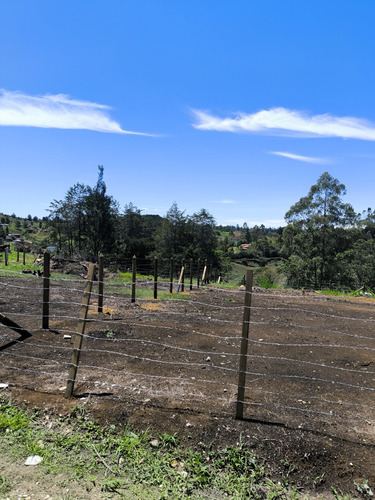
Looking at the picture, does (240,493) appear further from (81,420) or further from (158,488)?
(81,420)

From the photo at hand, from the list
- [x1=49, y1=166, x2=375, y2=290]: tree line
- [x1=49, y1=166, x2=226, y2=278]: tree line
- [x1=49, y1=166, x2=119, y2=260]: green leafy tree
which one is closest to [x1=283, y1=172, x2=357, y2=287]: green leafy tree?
[x1=49, y1=166, x2=375, y2=290]: tree line

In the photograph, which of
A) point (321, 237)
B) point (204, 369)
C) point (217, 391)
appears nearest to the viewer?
point (217, 391)

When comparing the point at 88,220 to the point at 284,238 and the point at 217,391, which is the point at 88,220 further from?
the point at 217,391

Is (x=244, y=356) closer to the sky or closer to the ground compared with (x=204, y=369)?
closer to the sky

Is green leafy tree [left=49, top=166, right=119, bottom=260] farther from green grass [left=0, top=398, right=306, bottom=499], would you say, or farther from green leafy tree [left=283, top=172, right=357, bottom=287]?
green grass [left=0, top=398, right=306, bottom=499]

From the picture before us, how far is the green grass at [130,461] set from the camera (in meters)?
2.64

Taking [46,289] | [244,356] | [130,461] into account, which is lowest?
[130,461]

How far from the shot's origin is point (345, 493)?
8.81ft

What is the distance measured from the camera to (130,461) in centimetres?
290

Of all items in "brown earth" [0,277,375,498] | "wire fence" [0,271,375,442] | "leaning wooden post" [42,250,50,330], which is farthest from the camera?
"leaning wooden post" [42,250,50,330]

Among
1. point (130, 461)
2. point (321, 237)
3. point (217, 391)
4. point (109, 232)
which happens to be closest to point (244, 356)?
point (217, 391)

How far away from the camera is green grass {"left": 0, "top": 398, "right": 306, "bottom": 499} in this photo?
2641 mm

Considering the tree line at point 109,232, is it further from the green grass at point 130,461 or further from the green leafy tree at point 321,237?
the green grass at point 130,461

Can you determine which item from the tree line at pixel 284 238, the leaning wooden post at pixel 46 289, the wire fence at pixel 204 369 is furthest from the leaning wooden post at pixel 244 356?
the tree line at pixel 284 238
